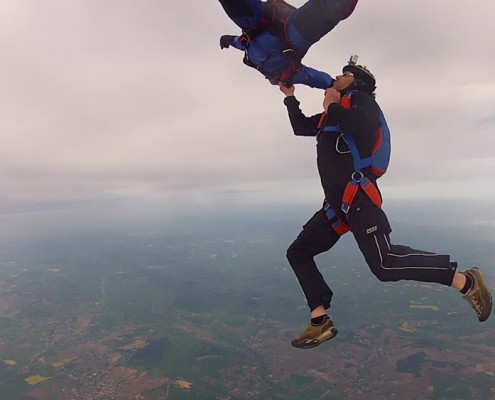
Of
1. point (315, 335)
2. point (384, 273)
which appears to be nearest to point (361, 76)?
point (384, 273)

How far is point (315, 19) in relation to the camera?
320 cm

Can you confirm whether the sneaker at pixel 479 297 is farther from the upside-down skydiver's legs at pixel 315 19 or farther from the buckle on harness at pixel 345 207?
the upside-down skydiver's legs at pixel 315 19

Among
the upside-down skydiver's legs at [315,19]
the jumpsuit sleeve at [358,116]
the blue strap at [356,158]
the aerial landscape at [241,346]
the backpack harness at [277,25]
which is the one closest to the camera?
the upside-down skydiver's legs at [315,19]

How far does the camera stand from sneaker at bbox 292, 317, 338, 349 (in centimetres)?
440

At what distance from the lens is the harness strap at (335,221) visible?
4.61m

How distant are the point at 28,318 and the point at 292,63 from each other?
7161 inches

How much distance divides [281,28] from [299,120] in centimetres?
161

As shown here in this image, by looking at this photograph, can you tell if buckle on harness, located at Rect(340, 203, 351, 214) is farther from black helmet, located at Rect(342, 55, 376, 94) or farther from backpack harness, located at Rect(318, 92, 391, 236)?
black helmet, located at Rect(342, 55, 376, 94)

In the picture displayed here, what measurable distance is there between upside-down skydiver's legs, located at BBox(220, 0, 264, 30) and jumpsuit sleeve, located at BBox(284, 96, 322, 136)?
5.01 feet

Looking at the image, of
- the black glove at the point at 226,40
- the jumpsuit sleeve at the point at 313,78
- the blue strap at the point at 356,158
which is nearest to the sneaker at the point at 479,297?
the blue strap at the point at 356,158

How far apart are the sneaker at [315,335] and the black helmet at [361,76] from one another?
11.3 feet

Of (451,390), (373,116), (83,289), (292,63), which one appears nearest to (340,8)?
(292,63)

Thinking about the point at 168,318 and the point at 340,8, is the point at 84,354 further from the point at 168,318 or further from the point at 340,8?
the point at 340,8

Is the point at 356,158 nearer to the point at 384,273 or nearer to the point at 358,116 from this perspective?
the point at 358,116
